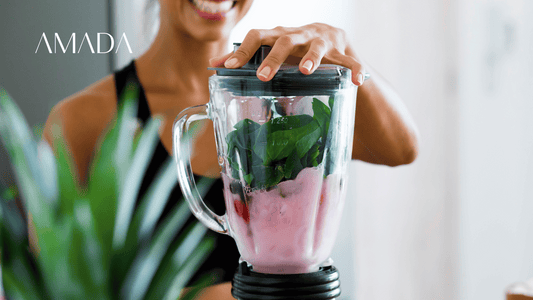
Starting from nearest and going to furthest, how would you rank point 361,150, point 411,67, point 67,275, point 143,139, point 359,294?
point 67,275 → point 143,139 → point 361,150 → point 359,294 → point 411,67

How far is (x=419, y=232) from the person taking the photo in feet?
4.13

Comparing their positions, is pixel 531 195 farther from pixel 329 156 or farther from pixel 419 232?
pixel 329 156

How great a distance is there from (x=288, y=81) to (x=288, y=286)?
5.9 inches

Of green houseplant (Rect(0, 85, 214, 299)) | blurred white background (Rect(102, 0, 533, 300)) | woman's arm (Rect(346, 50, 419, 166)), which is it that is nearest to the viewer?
green houseplant (Rect(0, 85, 214, 299))

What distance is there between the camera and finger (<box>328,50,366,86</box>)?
330 mm

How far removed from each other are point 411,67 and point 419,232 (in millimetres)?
470

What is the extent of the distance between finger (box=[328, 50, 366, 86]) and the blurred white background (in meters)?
0.79

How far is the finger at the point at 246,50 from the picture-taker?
32 centimetres

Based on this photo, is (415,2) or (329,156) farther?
(415,2)

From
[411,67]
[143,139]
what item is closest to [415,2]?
[411,67]

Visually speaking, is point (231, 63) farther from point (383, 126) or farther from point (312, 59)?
point (383, 126)

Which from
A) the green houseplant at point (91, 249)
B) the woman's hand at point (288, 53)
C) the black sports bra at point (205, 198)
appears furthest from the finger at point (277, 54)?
the black sports bra at point (205, 198)

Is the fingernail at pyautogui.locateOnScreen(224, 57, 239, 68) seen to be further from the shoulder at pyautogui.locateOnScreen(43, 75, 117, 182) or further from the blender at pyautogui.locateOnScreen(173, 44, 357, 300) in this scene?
the shoulder at pyautogui.locateOnScreen(43, 75, 117, 182)

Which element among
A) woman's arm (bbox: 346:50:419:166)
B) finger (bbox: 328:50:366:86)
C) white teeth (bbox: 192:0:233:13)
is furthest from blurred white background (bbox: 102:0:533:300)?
finger (bbox: 328:50:366:86)
